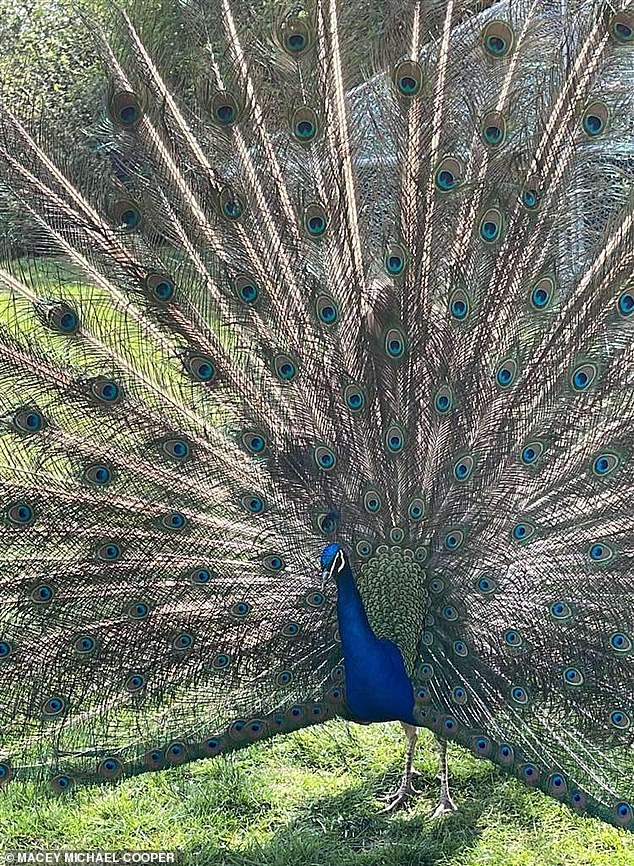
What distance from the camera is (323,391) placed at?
124 inches

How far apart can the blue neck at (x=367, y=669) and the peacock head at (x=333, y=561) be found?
0.15 feet

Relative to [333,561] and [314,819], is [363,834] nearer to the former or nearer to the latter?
[314,819]

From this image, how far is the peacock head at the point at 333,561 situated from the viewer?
9.89ft

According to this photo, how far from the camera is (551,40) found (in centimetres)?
284

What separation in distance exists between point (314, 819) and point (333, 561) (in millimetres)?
1100

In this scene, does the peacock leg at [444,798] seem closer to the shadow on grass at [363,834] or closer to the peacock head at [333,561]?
the shadow on grass at [363,834]

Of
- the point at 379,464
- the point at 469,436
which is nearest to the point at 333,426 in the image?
the point at 379,464

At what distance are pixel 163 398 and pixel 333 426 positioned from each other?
1.58ft

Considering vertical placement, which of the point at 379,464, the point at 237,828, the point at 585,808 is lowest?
the point at 237,828

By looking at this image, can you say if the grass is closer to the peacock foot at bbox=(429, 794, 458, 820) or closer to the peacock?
the peacock foot at bbox=(429, 794, 458, 820)

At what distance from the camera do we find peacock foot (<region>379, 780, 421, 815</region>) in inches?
144

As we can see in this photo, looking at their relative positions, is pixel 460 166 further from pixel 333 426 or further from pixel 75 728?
pixel 75 728

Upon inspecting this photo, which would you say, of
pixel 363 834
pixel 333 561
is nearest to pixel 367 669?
pixel 333 561

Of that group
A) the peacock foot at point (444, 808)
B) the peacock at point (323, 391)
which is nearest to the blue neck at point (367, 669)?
the peacock at point (323, 391)
